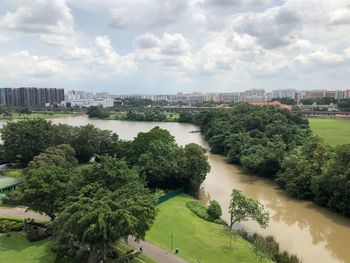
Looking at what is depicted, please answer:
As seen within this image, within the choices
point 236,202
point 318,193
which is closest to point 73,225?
point 236,202

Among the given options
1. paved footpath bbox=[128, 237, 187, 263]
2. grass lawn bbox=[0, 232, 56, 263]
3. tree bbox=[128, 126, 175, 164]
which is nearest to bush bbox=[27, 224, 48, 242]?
grass lawn bbox=[0, 232, 56, 263]

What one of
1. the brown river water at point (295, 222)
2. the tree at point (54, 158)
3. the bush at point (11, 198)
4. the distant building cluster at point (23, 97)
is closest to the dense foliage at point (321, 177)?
the brown river water at point (295, 222)

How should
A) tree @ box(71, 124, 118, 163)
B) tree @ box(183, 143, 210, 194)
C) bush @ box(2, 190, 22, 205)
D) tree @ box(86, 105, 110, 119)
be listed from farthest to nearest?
tree @ box(86, 105, 110, 119), tree @ box(71, 124, 118, 163), tree @ box(183, 143, 210, 194), bush @ box(2, 190, 22, 205)

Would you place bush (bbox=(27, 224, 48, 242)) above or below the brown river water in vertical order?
above

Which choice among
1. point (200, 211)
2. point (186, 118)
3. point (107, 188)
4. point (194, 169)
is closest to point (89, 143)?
point (194, 169)

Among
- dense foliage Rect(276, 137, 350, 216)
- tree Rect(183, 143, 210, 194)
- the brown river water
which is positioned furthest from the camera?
tree Rect(183, 143, 210, 194)

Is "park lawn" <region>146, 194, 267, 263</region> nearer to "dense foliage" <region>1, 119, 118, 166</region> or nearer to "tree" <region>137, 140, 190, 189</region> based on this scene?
"tree" <region>137, 140, 190, 189</region>

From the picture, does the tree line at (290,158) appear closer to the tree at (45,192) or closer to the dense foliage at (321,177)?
the dense foliage at (321,177)

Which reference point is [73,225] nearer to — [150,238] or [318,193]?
[150,238]
